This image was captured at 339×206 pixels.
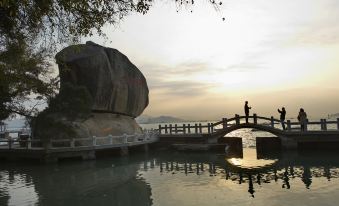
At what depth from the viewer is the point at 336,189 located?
16.3 m

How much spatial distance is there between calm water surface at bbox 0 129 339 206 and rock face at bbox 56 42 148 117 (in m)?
7.53

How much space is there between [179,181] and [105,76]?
59.1 feet

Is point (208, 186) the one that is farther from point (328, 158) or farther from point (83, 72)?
point (83, 72)

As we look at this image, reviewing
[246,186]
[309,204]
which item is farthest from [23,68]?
[309,204]

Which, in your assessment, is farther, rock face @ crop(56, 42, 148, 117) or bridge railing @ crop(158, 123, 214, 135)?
bridge railing @ crop(158, 123, 214, 135)

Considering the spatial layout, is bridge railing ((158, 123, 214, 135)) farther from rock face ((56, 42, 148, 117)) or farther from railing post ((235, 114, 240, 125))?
rock face ((56, 42, 148, 117))

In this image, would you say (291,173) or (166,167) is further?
(166,167)

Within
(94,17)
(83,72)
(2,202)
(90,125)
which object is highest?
(83,72)

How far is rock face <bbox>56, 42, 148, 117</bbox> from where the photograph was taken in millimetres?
34188

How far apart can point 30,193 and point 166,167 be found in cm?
1055

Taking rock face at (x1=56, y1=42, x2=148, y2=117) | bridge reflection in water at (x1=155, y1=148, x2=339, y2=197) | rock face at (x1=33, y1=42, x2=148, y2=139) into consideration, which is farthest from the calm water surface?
rock face at (x1=56, y1=42, x2=148, y2=117)

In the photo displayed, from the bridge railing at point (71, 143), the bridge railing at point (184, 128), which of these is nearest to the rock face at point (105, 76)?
the bridge railing at point (184, 128)

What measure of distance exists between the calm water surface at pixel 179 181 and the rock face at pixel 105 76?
297 inches

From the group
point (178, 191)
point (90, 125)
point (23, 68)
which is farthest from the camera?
point (90, 125)
